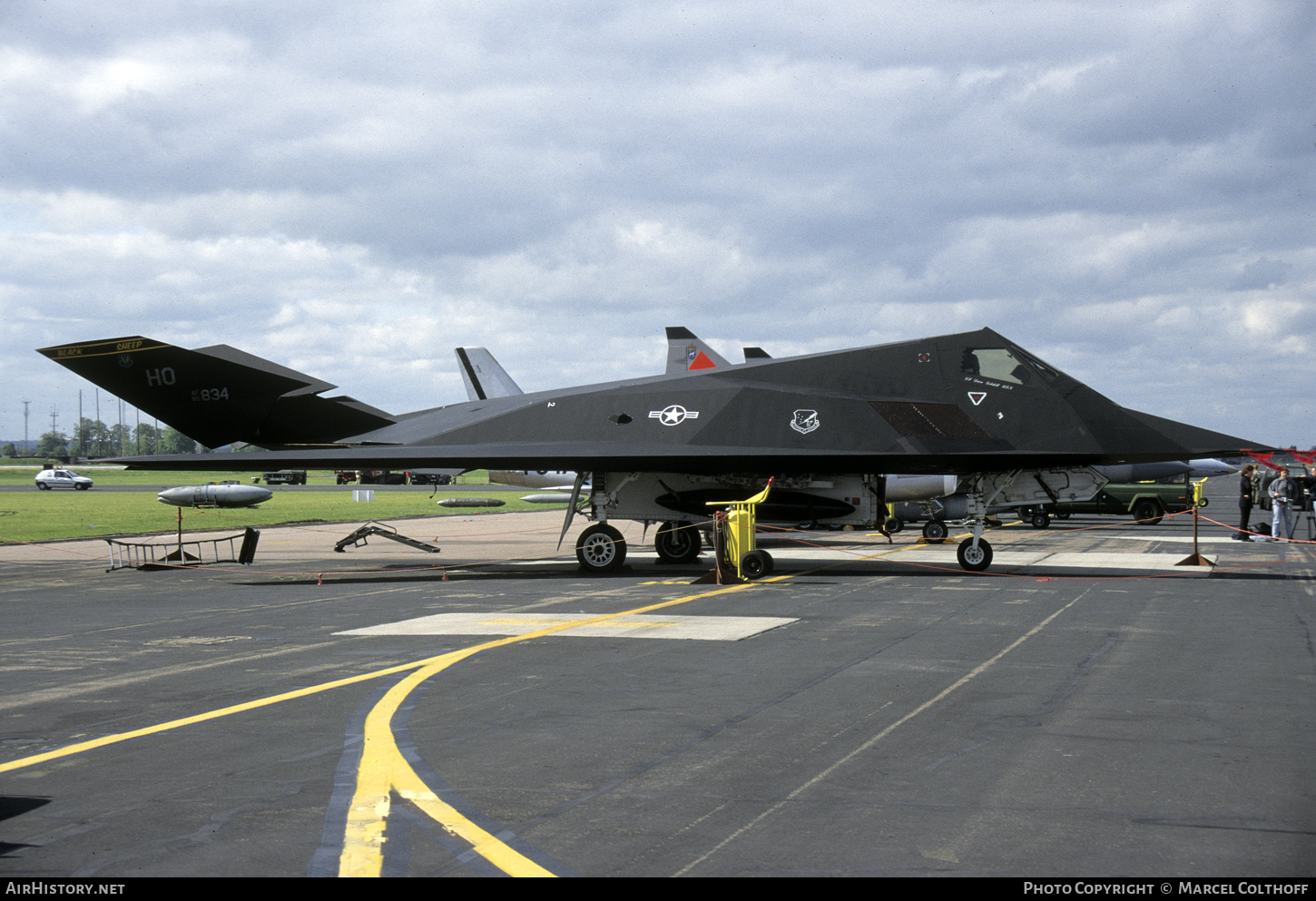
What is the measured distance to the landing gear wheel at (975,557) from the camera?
719 inches

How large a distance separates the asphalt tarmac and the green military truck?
27.4 metres

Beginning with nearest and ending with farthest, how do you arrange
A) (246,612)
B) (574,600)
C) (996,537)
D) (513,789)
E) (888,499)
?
(513,789) < (246,612) < (574,600) < (888,499) < (996,537)

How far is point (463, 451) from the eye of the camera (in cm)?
1886

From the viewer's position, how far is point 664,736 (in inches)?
267

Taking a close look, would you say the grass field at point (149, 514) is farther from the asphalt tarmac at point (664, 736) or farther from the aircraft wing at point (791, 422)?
the asphalt tarmac at point (664, 736)

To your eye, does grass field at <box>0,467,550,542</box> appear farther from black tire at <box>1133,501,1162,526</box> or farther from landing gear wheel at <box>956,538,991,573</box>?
black tire at <box>1133,501,1162,526</box>

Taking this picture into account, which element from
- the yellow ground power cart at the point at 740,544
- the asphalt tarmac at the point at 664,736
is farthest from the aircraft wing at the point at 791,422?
the asphalt tarmac at the point at 664,736

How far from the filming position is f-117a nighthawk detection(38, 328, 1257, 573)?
1733 centimetres

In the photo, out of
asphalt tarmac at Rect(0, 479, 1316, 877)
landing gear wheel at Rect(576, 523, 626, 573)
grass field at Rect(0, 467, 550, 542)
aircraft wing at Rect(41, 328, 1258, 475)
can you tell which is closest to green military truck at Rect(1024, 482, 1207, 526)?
aircraft wing at Rect(41, 328, 1258, 475)

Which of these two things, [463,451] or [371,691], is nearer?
[371,691]

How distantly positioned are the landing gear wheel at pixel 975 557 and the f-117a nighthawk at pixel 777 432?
22 mm
